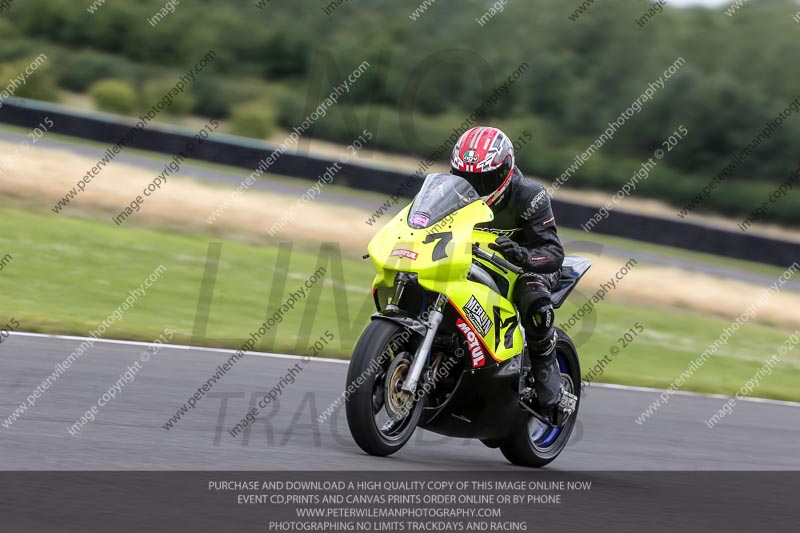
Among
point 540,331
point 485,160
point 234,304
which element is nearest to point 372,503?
point 540,331

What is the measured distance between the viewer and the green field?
1264 centimetres

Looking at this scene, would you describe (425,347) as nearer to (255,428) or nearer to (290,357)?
(255,428)

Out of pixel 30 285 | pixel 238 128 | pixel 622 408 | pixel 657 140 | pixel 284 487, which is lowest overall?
pixel 238 128

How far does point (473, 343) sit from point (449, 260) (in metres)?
0.54

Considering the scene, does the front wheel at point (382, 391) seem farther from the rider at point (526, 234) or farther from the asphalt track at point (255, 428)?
the rider at point (526, 234)

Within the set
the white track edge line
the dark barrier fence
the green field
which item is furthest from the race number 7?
the dark barrier fence

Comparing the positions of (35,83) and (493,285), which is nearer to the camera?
(493,285)

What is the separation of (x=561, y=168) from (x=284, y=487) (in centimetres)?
3564

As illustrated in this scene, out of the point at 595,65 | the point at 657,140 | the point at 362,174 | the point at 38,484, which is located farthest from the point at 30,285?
the point at 595,65

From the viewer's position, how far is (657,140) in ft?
147

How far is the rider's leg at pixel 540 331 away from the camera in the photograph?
277 inches

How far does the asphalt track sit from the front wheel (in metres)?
0.15

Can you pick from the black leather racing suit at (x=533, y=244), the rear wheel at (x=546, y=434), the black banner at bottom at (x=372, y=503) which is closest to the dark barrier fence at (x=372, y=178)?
the rear wheel at (x=546, y=434)

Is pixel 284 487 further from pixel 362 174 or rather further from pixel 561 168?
pixel 561 168
